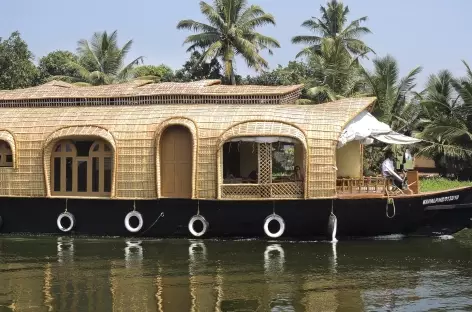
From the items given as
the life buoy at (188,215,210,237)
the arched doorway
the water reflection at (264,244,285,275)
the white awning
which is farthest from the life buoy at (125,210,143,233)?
the white awning

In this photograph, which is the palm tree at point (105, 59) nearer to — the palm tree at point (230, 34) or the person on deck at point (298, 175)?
the palm tree at point (230, 34)

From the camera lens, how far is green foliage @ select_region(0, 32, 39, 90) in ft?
70.9

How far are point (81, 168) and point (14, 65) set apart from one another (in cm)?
1140

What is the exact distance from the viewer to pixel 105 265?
29.1 ft

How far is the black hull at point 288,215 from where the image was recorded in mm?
10352

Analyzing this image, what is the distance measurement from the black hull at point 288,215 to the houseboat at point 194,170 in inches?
0.7

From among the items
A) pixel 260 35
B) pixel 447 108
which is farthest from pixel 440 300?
pixel 260 35

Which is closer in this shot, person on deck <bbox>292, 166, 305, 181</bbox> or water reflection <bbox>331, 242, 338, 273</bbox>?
water reflection <bbox>331, 242, 338, 273</bbox>

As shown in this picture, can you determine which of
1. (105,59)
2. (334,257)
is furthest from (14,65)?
(334,257)

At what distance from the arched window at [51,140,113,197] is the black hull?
25 centimetres

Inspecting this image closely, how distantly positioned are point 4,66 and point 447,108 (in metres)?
13.8

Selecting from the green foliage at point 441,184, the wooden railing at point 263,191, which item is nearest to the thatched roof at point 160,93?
the wooden railing at point 263,191

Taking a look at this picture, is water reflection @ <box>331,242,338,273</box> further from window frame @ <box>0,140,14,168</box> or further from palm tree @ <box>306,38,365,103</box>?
palm tree @ <box>306,38,365,103</box>

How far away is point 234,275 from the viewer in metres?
8.16
